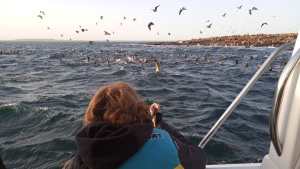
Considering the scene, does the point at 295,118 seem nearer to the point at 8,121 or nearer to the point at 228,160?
the point at 228,160

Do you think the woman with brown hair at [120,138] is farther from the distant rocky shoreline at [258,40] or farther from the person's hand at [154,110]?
the distant rocky shoreline at [258,40]

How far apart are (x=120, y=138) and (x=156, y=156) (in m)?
0.31

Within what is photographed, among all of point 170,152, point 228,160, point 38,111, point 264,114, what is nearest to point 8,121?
point 38,111

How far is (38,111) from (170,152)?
10.7 metres

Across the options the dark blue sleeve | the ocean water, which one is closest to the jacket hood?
the dark blue sleeve

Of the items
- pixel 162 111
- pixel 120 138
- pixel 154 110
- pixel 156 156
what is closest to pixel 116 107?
pixel 120 138

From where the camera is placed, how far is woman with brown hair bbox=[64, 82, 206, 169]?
2422mm

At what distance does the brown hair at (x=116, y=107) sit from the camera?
249 cm

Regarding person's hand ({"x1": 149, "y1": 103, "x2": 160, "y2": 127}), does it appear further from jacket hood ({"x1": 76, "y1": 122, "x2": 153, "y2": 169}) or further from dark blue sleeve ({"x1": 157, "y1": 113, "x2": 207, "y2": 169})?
jacket hood ({"x1": 76, "y1": 122, "x2": 153, "y2": 169})

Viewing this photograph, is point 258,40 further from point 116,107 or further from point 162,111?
point 116,107

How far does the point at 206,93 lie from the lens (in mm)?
15992

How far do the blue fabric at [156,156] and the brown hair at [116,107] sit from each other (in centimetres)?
16

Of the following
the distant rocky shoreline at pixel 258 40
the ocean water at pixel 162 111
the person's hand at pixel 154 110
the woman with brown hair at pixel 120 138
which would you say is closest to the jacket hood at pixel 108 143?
the woman with brown hair at pixel 120 138

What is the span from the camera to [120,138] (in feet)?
7.88
